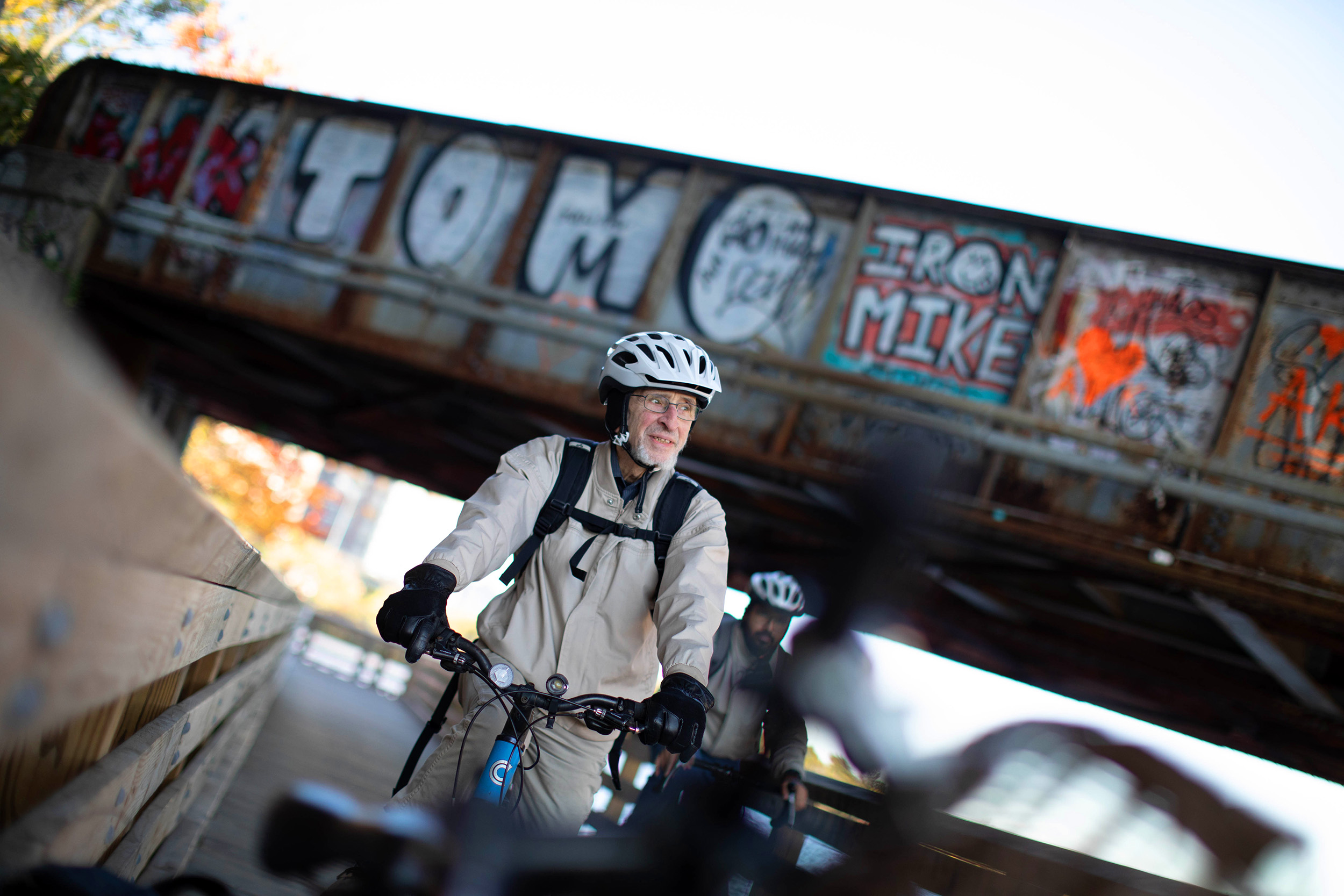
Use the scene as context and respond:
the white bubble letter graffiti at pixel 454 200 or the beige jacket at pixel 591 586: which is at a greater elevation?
the white bubble letter graffiti at pixel 454 200

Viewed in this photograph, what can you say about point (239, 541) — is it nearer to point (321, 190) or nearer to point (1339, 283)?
point (1339, 283)

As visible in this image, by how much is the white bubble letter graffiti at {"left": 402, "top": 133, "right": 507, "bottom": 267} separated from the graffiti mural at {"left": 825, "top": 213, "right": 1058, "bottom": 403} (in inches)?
195

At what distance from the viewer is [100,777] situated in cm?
197

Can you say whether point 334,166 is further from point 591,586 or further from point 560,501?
point 591,586

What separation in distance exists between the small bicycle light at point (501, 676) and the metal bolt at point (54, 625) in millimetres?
1908

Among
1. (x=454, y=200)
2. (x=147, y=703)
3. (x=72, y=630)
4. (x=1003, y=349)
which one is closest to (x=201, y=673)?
(x=147, y=703)

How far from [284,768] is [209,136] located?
9.18 m

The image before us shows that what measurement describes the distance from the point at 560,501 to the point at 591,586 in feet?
1.26

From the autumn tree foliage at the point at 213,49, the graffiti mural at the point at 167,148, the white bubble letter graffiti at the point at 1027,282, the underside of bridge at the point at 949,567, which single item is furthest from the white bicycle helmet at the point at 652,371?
the autumn tree foliage at the point at 213,49

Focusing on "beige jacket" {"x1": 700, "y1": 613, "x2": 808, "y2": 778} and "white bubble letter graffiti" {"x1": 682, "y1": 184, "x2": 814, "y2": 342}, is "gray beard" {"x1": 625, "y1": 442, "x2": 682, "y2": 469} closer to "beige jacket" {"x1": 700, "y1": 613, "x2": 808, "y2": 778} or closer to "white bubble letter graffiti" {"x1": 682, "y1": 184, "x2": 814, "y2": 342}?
"beige jacket" {"x1": 700, "y1": 613, "x2": 808, "y2": 778}

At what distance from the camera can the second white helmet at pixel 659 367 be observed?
390 centimetres

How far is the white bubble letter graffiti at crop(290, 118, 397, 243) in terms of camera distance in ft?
40.5

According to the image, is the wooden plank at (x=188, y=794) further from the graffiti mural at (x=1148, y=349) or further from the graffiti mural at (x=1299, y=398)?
the graffiti mural at (x=1299, y=398)

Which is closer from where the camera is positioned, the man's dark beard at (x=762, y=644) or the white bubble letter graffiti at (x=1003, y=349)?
the man's dark beard at (x=762, y=644)
